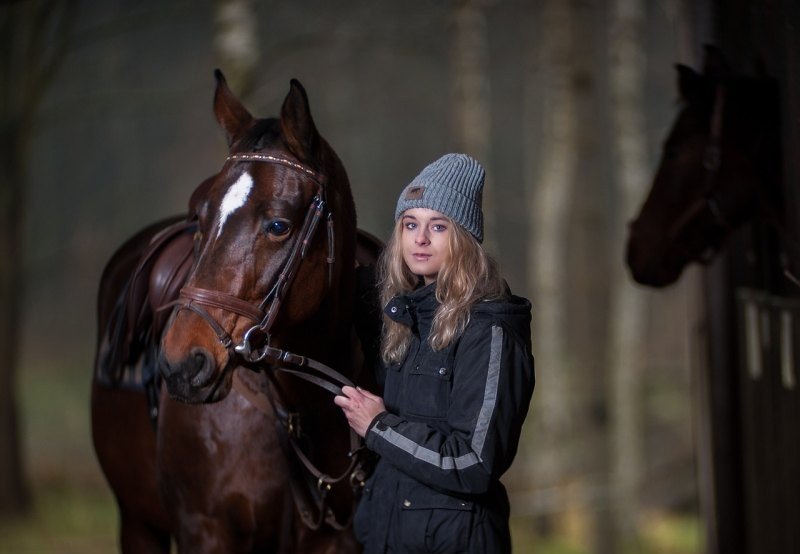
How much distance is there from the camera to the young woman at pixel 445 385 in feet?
7.34

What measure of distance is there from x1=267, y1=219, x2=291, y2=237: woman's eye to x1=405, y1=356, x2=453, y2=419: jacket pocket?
0.49 metres

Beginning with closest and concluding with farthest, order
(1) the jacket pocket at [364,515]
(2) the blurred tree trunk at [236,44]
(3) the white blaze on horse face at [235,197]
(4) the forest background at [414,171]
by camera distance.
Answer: (3) the white blaze on horse face at [235,197]
(1) the jacket pocket at [364,515]
(2) the blurred tree trunk at [236,44]
(4) the forest background at [414,171]

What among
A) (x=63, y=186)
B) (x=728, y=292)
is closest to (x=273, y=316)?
(x=728, y=292)

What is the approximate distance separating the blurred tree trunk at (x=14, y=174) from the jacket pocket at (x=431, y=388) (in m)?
6.39

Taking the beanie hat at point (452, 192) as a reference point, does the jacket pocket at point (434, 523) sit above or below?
below

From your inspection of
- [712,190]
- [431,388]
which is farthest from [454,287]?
[712,190]

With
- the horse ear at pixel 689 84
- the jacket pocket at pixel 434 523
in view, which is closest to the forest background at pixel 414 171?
the horse ear at pixel 689 84

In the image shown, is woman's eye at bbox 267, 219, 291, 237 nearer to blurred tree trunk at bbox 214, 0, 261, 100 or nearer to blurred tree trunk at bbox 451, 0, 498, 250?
blurred tree trunk at bbox 214, 0, 261, 100

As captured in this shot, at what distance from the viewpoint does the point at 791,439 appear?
12.7ft

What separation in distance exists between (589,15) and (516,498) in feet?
14.4

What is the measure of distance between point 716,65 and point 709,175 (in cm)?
47

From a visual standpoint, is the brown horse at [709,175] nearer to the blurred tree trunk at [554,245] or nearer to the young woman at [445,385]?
the young woman at [445,385]

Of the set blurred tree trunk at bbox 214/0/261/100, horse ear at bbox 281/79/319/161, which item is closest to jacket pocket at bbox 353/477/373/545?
horse ear at bbox 281/79/319/161

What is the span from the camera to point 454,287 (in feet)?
7.78
